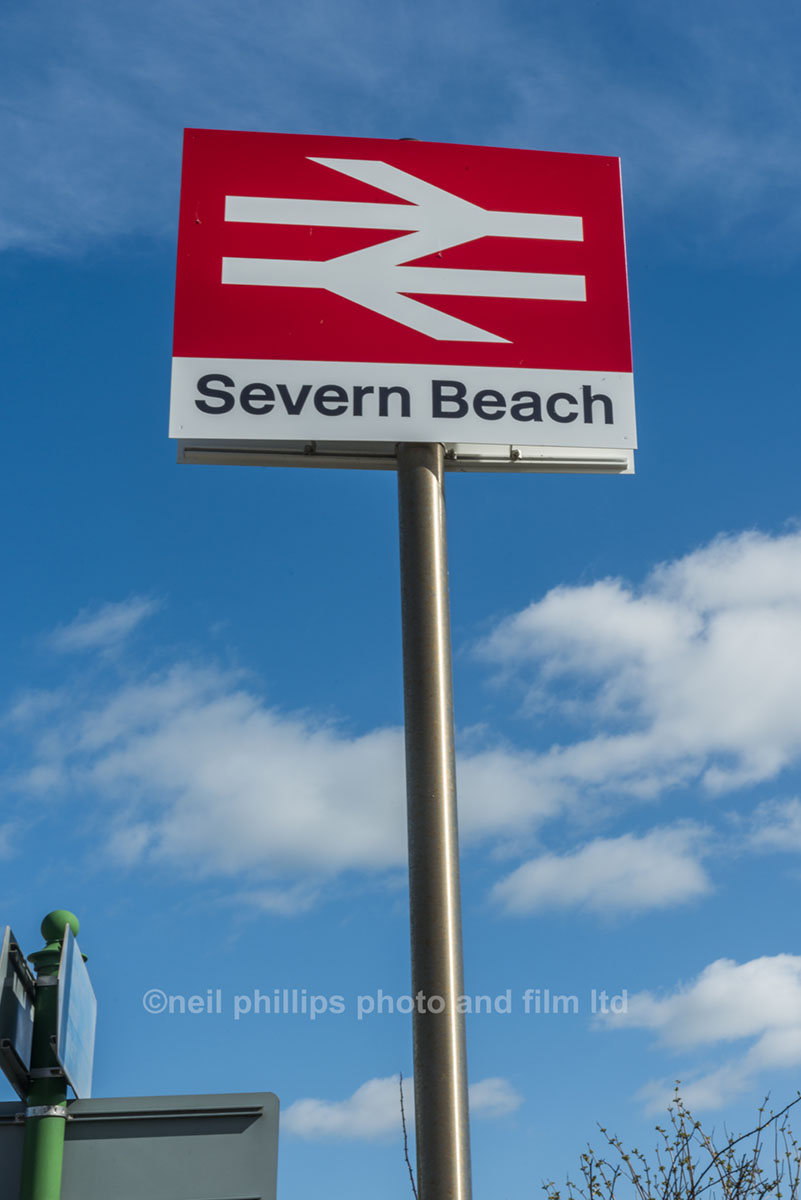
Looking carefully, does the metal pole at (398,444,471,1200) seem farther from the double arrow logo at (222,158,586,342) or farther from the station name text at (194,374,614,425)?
the double arrow logo at (222,158,586,342)

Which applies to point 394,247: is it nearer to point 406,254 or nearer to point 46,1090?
point 406,254

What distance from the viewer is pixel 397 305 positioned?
5.06 meters

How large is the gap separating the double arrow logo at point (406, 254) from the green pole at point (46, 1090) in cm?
252

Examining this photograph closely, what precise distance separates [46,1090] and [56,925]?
1.49ft

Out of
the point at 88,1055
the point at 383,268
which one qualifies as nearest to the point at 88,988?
the point at 88,1055

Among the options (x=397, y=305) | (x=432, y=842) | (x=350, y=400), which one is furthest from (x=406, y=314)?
(x=432, y=842)

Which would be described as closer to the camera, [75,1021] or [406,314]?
[75,1021]

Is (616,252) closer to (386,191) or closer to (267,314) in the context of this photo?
(386,191)

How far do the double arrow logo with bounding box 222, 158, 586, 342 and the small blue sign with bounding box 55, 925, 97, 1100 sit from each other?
2.56 meters

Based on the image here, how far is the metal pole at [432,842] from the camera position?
359cm

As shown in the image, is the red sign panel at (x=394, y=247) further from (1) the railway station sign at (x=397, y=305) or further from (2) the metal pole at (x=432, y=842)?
(2) the metal pole at (x=432, y=842)

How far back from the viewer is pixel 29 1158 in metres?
3.58

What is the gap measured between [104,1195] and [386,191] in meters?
3.72

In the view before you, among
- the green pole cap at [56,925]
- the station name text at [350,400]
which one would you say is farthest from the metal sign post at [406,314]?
the green pole cap at [56,925]
